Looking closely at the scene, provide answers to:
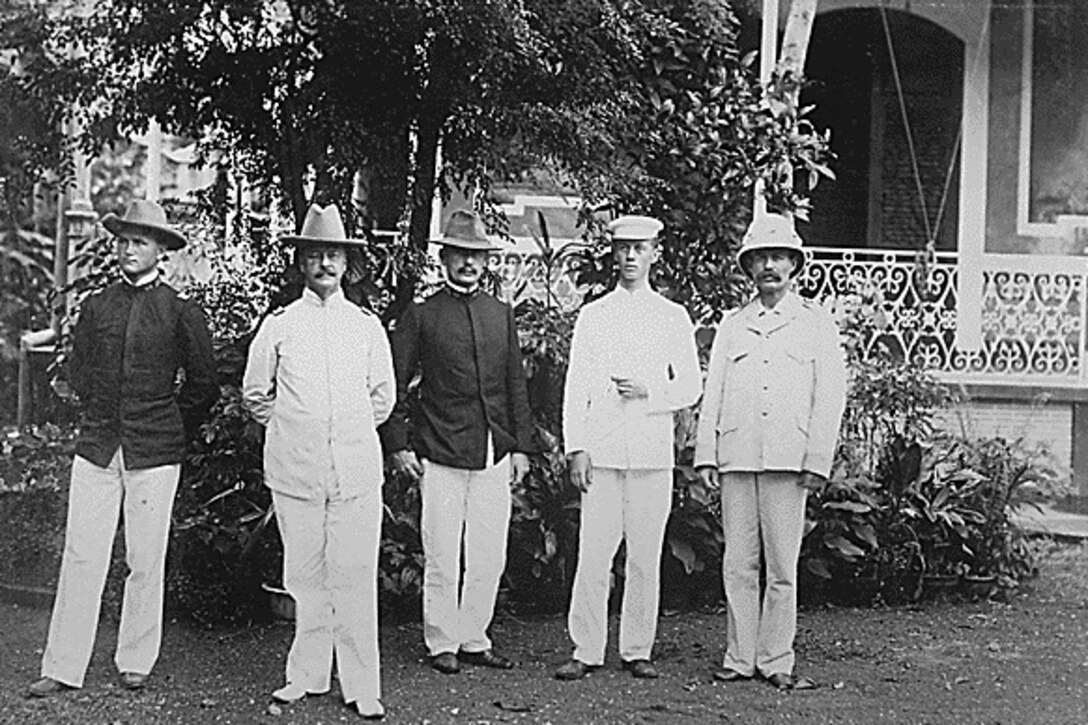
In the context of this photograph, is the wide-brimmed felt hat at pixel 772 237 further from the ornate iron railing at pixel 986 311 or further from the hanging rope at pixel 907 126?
the hanging rope at pixel 907 126

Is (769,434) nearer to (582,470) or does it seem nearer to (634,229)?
(582,470)

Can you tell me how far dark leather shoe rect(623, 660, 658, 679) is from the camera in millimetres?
5750

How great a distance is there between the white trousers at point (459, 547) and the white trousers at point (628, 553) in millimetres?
342

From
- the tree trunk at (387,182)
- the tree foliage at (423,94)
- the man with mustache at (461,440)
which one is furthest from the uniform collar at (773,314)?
the tree trunk at (387,182)

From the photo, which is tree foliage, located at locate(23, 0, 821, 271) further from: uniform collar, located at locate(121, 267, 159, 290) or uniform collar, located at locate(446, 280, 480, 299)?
uniform collar, located at locate(121, 267, 159, 290)

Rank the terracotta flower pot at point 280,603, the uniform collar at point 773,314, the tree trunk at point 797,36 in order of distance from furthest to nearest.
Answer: the tree trunk at point 797,36 < the terracotta flower pot at point 280,603 < the uniform collar at point 773,314

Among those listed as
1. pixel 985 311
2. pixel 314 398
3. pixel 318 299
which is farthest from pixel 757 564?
pixel 985 311

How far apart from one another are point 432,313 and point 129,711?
1843 mm

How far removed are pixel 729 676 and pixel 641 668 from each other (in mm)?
337

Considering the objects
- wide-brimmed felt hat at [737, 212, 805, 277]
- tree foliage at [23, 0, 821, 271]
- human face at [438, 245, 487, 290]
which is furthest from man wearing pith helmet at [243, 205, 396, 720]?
wide-brimmed felt hat at [737, 212, 805, 277]

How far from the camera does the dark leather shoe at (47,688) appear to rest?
17.1 feet

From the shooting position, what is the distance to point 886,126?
1124cm

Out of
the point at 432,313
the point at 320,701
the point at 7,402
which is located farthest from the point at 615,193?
the point at 7,402

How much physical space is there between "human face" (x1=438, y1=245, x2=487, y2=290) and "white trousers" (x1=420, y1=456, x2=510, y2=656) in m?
0.71
